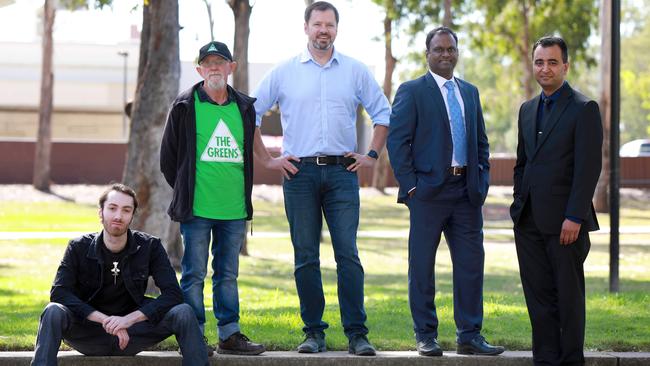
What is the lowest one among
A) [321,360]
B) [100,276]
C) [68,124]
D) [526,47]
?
[321,360]

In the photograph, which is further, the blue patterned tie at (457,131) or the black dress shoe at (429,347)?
the blue patterned tie at (457,131)

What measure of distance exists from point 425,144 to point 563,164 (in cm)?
96

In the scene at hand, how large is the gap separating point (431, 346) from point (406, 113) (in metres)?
1.55

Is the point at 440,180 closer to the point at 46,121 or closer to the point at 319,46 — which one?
the point at 319,46

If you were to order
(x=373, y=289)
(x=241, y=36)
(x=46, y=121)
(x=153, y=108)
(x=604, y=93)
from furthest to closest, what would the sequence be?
(x=46, y=121)
(x=604, y=93)
(x=241, y=36)
(x=373, y=289)
(x=153, y=108)

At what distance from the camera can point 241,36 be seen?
Result: 2348 centimetres

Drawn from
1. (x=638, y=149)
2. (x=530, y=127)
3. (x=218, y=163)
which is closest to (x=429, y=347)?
(x=530, y=127)

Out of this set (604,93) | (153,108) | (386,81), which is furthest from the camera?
(386,81)

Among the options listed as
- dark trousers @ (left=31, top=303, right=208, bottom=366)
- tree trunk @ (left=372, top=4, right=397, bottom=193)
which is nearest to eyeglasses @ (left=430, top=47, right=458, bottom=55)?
dark trousers @ (left=31, top=303, right=208, bottom=366)

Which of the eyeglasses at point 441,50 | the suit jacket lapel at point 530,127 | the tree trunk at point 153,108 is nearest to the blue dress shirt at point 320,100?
the eyeglasses at point 441,50

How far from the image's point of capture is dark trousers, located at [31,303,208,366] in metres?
7.12

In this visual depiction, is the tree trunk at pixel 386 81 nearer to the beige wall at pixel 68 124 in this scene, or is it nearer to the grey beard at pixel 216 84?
the beige wall at pixel 68 124

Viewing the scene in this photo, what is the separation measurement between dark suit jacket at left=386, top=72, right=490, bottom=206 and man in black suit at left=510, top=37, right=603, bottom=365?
385 millimetres

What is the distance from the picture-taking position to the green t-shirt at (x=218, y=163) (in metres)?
7.96
